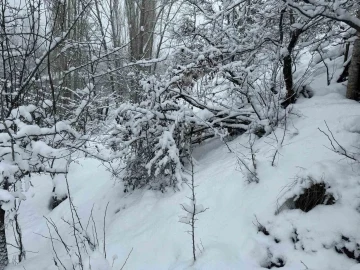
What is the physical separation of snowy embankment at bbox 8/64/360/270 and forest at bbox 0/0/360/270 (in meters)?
0.01

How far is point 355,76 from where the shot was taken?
371 centimetres

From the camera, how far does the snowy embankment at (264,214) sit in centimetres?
225

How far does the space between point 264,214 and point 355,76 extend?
2346 millimetres

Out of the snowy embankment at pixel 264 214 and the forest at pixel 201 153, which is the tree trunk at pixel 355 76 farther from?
the snowy embankment at pixel 264 214

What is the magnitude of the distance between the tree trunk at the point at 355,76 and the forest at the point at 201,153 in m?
0.01

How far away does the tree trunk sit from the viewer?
12.0 ft

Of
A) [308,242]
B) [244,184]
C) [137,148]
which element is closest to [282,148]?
[244,184]

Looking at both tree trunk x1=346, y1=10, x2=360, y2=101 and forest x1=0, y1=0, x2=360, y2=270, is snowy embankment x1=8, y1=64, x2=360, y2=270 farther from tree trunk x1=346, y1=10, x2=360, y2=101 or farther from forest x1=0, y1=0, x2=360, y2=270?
tree trunk x1=346, y1=10, x2=360, y2=101

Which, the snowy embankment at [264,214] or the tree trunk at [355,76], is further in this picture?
the tree trunk at [355,76]

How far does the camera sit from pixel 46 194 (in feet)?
20.9

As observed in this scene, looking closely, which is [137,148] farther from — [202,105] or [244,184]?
[244,184]

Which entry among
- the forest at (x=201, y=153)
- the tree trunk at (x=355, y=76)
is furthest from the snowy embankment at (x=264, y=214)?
the tree trunk at (x=355, y=76)

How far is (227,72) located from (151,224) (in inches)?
99.4

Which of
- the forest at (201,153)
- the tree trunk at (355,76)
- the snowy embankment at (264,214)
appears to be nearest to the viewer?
the snowy embankment at (264,214)
